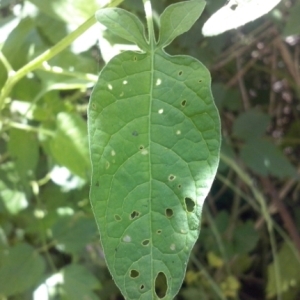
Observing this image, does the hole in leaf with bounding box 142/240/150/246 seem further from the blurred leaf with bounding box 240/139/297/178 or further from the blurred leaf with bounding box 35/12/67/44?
the blurred leaf with bounding box 240/139/297/178

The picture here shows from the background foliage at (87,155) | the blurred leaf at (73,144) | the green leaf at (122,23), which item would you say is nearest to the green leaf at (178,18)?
the green leaf at (122,23)

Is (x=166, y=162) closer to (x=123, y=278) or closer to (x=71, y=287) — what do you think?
(x=123, y=278)

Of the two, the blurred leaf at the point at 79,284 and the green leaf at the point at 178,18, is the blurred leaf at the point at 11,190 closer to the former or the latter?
the blurred leaf at the point at 79,284

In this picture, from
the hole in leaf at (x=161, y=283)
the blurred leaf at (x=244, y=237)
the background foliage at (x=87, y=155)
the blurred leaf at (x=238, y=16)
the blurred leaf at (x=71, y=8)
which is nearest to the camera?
the blurred leaf at (x=238, y=16)

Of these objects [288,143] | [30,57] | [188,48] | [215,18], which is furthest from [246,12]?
[288,143]

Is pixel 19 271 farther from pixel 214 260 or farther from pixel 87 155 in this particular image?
pixel 214 260

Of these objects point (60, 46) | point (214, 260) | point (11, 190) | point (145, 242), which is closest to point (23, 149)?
point (11, 190)
